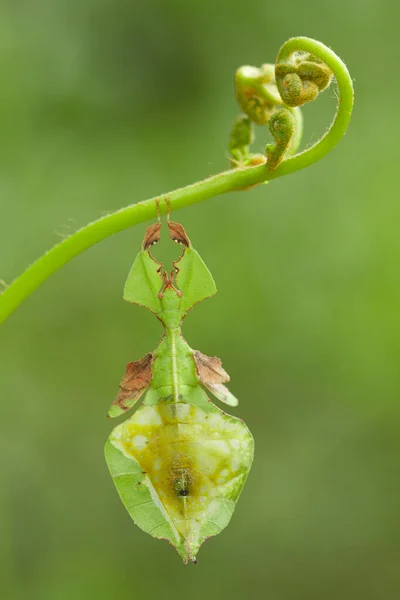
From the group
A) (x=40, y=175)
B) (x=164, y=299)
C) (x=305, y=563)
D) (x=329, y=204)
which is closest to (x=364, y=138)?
(x=329, y=204)

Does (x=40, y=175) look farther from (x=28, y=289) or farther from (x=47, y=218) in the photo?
(x=28, y=289)

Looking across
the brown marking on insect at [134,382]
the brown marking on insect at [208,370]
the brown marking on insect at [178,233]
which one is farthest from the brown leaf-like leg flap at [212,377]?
the brown marking on insect at [178,233]

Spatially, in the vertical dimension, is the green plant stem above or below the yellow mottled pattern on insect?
above

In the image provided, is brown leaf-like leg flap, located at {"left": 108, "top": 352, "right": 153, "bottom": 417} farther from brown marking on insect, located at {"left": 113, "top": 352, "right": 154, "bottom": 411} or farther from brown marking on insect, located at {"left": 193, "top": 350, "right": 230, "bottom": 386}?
brown marking on insect, located at {"left": 193, "top": 350, "right": 230, "bottom": 386}

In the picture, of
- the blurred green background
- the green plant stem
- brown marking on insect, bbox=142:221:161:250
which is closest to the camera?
the green plant stem

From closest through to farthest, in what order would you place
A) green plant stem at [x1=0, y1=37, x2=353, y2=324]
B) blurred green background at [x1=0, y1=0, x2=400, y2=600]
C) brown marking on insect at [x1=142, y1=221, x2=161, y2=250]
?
green plant stem at [x1=0, y1=37, x2=353, y2=324]
brown marking on insect at [x1=142, y1=221, x2=161, y2=250]
blurred green background at [x1=0, y1=0, x2=400, y2=600]

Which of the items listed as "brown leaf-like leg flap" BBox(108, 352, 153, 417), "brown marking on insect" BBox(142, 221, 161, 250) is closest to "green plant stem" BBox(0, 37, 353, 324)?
"brown marking on insect" BBox(142, 221, 161, 250)

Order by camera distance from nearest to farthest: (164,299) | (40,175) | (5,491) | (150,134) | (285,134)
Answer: (285,134), (164,299), (5,491), (40,175), (150,134)

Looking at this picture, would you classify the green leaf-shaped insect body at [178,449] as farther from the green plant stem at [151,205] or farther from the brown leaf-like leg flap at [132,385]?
the green plant stem at [151,205]
